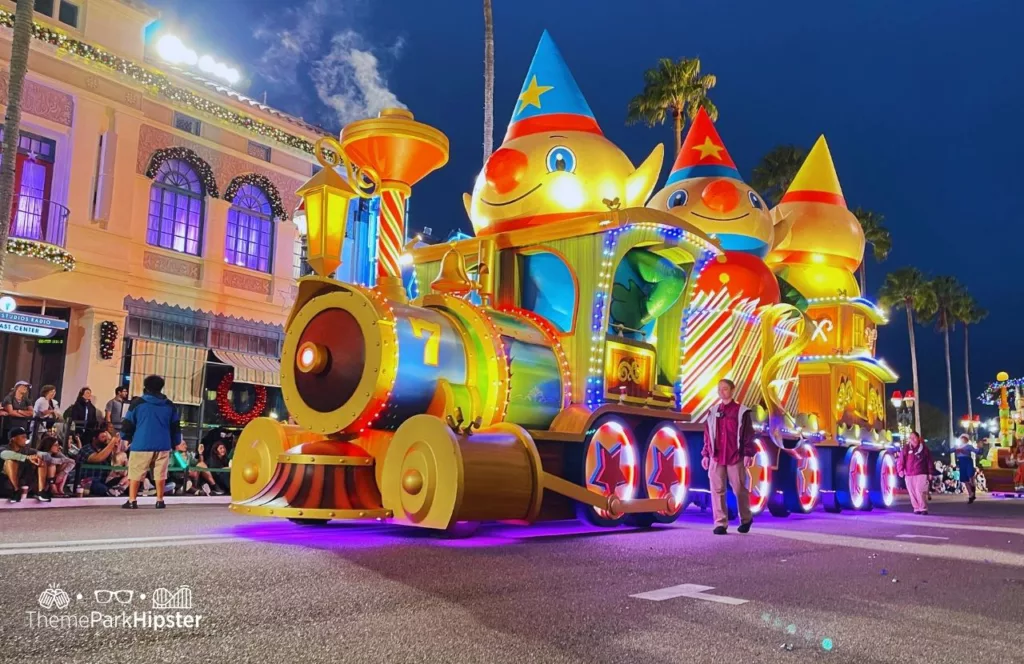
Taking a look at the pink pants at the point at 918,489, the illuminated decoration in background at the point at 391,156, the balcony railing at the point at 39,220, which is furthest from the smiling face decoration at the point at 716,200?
the balcony railing at the point at 39,220

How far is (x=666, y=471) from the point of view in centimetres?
→ 817

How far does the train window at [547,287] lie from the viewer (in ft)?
27.3

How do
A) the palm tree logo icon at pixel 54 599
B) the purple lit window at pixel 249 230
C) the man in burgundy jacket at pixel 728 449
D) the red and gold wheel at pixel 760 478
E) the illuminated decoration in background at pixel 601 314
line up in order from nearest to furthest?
the palm tree logo icon at pixel 54 599, the illuminated decoration in background at pixel 601 314, the man in burgundy jacket at pixel 728 449, the red and gold wheel at pixel 760 478, the purple lit window at pixel 249 230

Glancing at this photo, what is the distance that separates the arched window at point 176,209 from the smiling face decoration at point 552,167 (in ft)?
38.5

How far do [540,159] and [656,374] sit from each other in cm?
263

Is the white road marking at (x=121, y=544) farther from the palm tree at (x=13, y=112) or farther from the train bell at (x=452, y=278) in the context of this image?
the palm tree at (x=13, y=112)

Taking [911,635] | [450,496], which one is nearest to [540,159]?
[450,496]

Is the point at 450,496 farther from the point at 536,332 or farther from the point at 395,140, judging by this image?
the point at 395,140

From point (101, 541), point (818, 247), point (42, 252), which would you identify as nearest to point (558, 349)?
point (101, 541)

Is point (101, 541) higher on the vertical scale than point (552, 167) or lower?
lower

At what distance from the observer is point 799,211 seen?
13.9m

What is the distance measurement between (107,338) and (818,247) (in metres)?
13.7

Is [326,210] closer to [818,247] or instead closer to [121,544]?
[121,544]

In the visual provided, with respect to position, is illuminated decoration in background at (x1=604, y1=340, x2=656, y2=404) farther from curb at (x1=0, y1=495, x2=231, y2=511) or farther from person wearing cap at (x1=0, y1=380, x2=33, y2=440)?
person wearing cap at (x1=0, y1=380, x2=33, y2=440)
